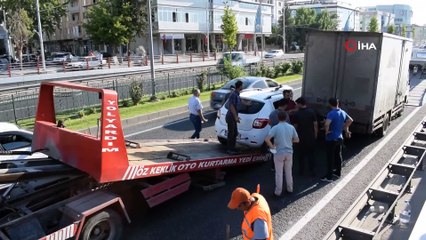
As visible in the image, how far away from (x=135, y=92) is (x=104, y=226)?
12.2 m

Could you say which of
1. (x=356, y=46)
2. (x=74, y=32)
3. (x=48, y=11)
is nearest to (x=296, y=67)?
(x=356, y=46)

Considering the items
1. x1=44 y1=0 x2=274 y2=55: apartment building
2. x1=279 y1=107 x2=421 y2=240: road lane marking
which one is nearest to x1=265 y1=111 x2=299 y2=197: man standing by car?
x1=279 y1=107 x2=421 y2=240: road lane marking

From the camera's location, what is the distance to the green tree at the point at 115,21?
48.8m

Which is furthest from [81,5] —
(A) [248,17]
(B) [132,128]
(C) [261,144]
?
(C) [261,144]

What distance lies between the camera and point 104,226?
5324 mm

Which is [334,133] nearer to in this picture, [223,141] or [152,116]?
[223,141]

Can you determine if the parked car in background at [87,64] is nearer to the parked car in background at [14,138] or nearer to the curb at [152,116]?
the curb at [152,116]

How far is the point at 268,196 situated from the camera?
23.1 ft

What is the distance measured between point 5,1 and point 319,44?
5420cm

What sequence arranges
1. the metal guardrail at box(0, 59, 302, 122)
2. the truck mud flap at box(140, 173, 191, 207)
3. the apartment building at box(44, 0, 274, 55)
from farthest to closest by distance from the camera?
the apartment building at box(44, 0, 274, 55), the metal guardrail at box(0, 59, 302, 122), the truck mud flap at box(140, 173, 191, 207)

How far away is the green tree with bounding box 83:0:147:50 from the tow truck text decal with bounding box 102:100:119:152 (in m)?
46.2

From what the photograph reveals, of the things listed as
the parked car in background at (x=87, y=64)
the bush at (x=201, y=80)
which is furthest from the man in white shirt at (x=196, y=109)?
the parked car in background at (x=87, y=64)

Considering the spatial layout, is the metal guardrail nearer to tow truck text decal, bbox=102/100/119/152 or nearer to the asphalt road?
the asphalt road

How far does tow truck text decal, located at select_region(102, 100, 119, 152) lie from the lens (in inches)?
199
